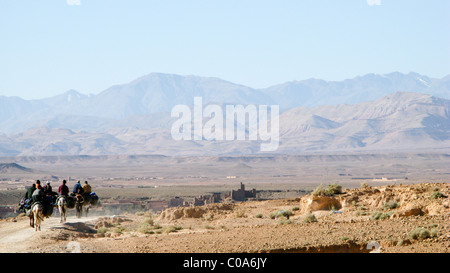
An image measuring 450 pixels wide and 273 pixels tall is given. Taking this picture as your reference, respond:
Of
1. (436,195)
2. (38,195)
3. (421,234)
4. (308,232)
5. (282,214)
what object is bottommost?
(282,214)

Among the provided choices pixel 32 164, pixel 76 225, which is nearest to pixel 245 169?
pixel 32 164

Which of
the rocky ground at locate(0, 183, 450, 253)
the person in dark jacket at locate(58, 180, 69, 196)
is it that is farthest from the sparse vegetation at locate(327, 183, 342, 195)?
the person in dark jacket at locate(58, 180, 69, 196)

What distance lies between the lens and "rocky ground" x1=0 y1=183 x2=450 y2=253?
17250 millimetres

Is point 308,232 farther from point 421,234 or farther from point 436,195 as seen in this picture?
point 436,195

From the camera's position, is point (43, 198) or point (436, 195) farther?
point (436, 195)

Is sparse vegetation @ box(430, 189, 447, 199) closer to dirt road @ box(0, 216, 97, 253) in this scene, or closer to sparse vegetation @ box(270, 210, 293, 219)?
Answer: sparse vegetation @ box(270, 210, 293, 219)

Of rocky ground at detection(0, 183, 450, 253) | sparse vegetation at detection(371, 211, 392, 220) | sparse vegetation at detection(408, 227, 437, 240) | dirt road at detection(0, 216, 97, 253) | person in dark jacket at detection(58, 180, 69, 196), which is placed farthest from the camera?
person in dark jacket at detection(58, 180, 69, 196)

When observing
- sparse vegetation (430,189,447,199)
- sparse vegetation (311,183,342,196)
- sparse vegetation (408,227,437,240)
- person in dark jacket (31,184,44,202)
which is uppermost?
person in dark jacket (31,184,44,202)

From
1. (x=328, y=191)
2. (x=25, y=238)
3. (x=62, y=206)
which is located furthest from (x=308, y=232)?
(x=328, y=191)

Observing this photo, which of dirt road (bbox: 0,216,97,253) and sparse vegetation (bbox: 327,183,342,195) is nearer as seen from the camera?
dirt road (bbox: 0,216,97,253)

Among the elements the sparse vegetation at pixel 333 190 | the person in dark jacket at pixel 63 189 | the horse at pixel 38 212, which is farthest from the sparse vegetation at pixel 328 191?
the horse at pixel 38 212

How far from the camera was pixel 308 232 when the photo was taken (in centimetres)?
1983

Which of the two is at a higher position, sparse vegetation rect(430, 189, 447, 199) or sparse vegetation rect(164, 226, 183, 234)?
sparse vegetation rect(430, 189, 447, 199)
